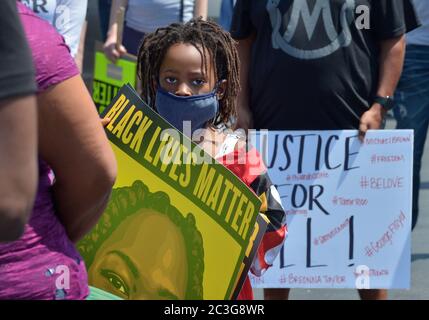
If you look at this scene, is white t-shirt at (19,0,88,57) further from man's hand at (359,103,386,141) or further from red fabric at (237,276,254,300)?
red fabric at (237,276,254,300)

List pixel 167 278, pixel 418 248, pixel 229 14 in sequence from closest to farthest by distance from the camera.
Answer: pixel 167 278, pixel 418 248, pixel 229 14

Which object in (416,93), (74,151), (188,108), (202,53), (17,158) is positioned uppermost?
(17,158)

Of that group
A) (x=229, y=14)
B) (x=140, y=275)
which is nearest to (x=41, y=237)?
(x=140, y=275)

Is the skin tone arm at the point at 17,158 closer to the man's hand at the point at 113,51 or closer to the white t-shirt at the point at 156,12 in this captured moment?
the man's hand at the point at 113,51

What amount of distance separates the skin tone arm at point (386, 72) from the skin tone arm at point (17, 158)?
10.5 feet

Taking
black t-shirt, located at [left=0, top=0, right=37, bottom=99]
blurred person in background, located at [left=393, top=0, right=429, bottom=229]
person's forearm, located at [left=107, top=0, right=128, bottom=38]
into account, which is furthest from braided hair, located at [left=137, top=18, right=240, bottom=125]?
person's forearm, located at [left=107, top=0, right=128, bottom=38]

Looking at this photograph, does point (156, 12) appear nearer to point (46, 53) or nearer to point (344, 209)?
point (344, 209)

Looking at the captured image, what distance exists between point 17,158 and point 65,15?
417 centimetres

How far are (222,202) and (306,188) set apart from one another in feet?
6.59

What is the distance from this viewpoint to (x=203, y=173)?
336 centimetres

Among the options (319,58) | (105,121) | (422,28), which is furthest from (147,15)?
(105,121)

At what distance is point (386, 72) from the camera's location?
5273mm

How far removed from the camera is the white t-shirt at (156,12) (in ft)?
23.0
